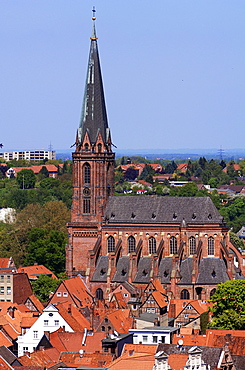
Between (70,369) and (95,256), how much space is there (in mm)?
48106

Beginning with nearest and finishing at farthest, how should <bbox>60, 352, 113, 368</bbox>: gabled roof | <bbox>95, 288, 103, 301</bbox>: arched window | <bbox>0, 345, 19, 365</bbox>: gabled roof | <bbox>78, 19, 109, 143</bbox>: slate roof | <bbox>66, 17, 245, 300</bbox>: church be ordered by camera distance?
<bbox>60, 352, 113, 368</bbox>: gabled roof
<bbox>0, 345, 19, 365</bbox>: gabled roof
<bbox>66, 17, 245, 300</bbox>: church
<bbox>95, 288, 103, 301</bbox>: arched window
<bbox>78, 19, 109, 143</bbox>: slate roof

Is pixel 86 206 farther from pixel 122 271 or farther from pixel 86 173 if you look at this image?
pixel 122 271

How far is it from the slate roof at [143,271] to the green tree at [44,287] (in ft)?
36.5

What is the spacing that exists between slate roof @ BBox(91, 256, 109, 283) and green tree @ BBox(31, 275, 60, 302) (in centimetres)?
672

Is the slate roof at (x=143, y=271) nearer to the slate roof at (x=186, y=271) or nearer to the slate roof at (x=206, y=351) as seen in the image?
the slate roof at (x=186, y=271)

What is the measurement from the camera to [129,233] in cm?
15100

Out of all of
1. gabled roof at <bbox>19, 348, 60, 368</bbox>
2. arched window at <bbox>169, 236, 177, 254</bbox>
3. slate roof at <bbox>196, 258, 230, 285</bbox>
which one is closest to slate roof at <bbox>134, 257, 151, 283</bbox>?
arched window at <bbox>169, 236, 177, 254</bbox>

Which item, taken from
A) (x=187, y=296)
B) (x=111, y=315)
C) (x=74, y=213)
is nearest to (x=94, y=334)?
(x=111, y=315)

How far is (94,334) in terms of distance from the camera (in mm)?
118938

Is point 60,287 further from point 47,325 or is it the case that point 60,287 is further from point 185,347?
point 185,347

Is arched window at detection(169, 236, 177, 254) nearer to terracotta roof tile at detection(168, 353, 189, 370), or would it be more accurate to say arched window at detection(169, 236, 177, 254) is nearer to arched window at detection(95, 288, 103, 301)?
arched window at detection(95, 288, 103, 301)

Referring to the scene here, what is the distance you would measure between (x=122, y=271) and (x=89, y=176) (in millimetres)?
13541

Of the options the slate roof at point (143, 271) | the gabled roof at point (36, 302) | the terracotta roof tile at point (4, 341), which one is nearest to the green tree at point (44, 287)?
the gabled roof at point (36, 302)

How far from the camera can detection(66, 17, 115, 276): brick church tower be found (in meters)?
154
